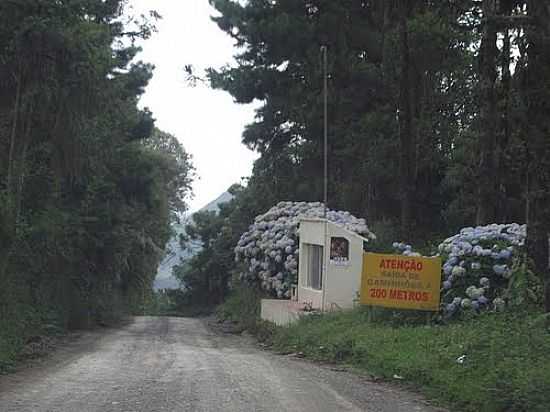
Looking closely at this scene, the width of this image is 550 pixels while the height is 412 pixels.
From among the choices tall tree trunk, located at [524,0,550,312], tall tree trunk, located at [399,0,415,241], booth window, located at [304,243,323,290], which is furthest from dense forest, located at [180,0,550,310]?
tall tree trunk, located at [524,0,550,312]

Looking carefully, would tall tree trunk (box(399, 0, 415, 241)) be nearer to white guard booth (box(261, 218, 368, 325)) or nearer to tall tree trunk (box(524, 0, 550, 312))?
white guard booth (box(261, 218, 368, 325))

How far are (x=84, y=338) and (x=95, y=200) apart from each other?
8351 millimetres

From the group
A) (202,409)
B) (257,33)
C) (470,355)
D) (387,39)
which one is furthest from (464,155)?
(202,409)

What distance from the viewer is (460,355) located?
41.5 ft

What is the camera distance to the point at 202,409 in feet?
31.7

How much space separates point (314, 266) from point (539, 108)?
552 inches

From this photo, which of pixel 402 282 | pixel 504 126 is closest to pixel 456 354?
pixel 402 282

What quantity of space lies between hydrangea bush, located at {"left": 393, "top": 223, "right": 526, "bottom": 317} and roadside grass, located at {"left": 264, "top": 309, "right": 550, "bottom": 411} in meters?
0.68

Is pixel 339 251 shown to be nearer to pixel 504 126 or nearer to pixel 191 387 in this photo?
pixel 504 126

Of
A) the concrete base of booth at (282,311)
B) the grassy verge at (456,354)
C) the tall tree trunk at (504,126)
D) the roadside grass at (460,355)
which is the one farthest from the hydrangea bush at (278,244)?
the roadside grass at (460,355)

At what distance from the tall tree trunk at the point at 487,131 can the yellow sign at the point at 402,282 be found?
6.65m

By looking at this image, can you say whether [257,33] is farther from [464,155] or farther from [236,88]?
[464,155]

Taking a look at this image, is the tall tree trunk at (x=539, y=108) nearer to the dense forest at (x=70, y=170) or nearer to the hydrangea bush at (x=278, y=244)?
the dense forest at (x=70, y=170)

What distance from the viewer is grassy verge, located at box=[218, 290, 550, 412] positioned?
10094 mm
